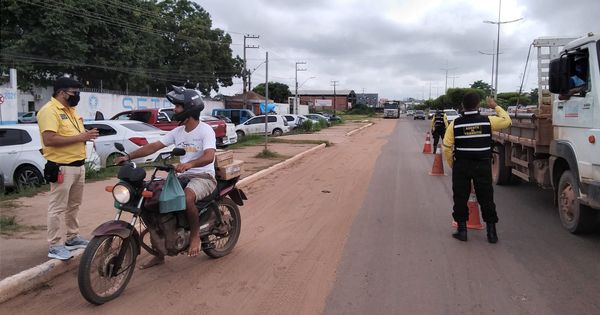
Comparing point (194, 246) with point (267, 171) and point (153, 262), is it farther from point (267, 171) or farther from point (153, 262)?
point (267, 171)

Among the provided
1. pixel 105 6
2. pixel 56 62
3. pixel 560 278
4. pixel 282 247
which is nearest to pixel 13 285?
pixel 282 247

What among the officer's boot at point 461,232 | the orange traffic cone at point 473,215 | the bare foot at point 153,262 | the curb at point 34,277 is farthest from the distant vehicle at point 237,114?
the bare foot at point 153,262

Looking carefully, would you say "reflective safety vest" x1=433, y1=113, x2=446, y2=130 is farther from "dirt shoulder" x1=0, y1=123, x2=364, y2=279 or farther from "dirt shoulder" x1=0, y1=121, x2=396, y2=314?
"dirt shoulder" x1=0, y1=123, x2=364, y2=279

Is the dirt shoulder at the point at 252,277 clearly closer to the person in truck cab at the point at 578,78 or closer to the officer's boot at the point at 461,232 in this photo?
the officer's boot at the point at 461,232

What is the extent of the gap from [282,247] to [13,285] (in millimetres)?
2861

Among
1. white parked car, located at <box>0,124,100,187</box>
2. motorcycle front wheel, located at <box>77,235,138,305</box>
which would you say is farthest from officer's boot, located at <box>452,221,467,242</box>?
white parked car, located at <box>0,124,100,187</box>

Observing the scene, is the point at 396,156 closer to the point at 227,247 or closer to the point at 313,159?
the point at 313,159

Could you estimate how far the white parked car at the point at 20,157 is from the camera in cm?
985

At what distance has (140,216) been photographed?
4.59 m

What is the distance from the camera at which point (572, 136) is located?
659 centimetres

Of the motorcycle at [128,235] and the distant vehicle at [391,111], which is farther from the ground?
the distant vehicle at [391,111]

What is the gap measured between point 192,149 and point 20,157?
6.59 m

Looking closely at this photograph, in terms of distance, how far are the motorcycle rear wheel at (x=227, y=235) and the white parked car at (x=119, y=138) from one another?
7.08 metres

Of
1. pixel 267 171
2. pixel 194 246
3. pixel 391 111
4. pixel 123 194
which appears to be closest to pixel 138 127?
pixel 267 171
